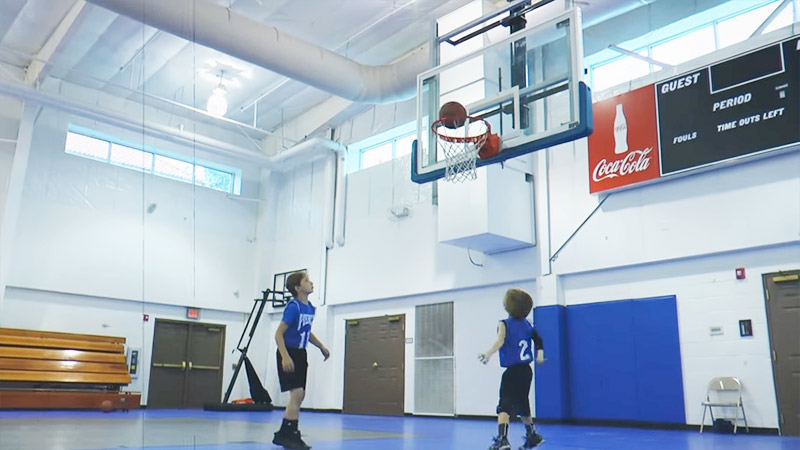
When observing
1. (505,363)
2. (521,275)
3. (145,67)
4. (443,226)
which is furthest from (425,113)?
(145,67)

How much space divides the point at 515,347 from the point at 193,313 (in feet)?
36.9

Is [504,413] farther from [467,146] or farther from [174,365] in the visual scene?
[174,365]

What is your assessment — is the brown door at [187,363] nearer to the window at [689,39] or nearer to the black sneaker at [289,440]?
the black sneaker at [289,440]

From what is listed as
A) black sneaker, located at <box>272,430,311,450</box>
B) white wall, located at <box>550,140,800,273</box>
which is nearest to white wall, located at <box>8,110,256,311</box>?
black sneaker, located at <box>272,430,311,450</box>

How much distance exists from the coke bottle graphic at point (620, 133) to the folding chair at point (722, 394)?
3.70 meters

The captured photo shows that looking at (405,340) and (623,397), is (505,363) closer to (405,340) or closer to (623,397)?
(623,397)

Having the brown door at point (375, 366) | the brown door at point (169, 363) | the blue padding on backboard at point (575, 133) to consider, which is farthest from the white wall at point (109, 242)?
the blue padding on backboard at point (575, 133)

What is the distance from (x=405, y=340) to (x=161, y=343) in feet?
19.0

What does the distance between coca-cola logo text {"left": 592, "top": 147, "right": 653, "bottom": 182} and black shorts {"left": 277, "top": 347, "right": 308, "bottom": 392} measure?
662cm

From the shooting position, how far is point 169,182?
28.6 ft

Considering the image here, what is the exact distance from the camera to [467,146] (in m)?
8.23

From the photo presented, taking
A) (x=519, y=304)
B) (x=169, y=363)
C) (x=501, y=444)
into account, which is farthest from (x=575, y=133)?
(x=169, y=363)

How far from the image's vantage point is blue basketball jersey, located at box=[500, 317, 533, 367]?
5699 millimetres

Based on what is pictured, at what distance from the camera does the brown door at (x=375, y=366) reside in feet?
44.5
